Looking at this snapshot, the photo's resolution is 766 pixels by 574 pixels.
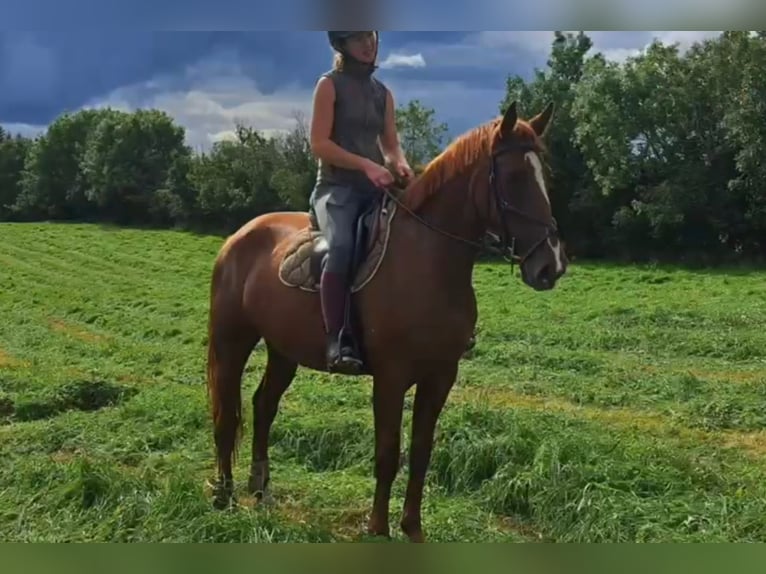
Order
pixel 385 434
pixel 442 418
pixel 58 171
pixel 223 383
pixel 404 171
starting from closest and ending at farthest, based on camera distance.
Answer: pixel 385 434 → pixel 404 171 → pixel 223 383 → pixel 442 418 → pixel 58 171

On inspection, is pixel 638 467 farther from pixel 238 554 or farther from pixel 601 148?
pixel 601 148

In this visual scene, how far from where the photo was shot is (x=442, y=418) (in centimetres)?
537

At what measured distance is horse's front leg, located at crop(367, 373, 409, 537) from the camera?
347cm

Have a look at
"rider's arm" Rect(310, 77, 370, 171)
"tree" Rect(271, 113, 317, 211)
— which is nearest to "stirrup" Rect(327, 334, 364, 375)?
"rider's arm" Rect(310, 77, 370, 171)

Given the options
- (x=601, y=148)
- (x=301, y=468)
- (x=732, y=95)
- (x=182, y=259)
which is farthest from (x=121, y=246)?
(x=732, y=95)

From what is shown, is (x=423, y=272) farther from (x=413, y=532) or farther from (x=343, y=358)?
(x=413, y=532)

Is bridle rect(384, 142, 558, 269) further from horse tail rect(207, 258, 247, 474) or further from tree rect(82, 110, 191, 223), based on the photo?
tree rect(82, 110, 191, 223)

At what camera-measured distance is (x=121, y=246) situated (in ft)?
25.6

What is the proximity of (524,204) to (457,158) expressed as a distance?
407 mm

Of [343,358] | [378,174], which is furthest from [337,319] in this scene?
[378,174]

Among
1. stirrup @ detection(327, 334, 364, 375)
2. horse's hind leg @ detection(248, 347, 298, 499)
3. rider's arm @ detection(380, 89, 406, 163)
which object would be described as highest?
rider's arm @ detection(380, 89, 406, 163)

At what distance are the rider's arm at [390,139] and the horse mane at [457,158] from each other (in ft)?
0.88

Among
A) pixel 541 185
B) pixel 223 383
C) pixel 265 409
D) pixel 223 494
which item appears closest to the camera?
pixel 541 185

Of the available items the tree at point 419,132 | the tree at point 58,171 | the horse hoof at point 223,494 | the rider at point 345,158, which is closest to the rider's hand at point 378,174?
the rider at point 345,158
